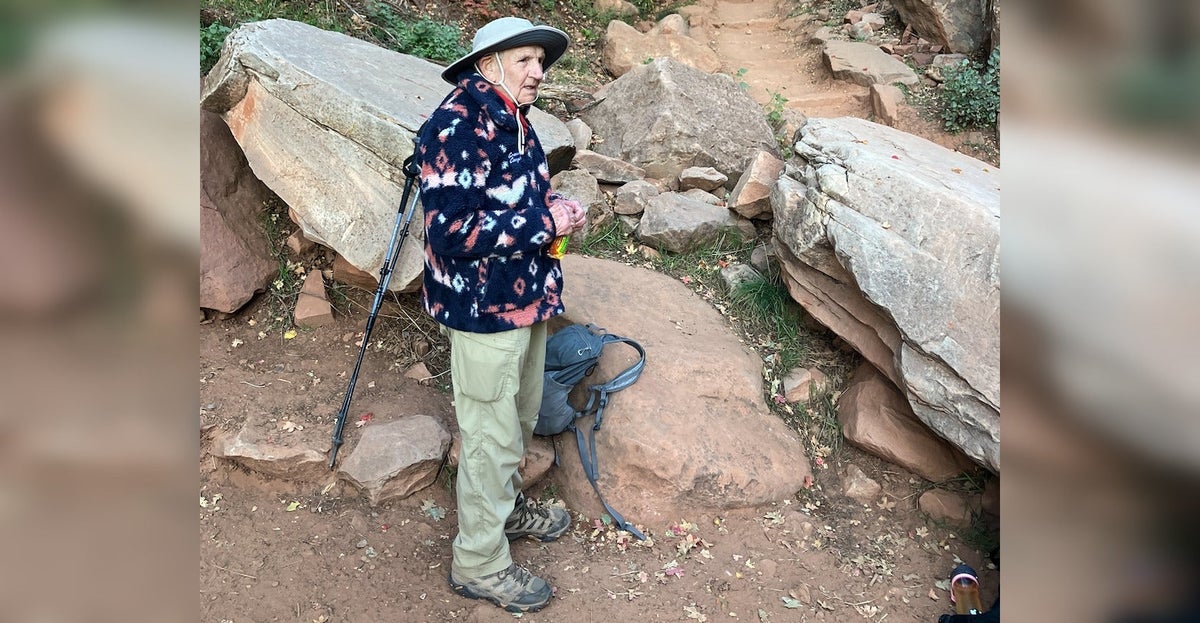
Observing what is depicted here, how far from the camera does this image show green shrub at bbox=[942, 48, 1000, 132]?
23.2 feet

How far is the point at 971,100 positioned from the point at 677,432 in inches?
196

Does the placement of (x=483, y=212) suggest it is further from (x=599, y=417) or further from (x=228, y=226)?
(x=228, y=226)

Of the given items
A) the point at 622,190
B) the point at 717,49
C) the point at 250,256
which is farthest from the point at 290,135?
the point at 717,49

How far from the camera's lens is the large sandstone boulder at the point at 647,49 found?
7.94 metres

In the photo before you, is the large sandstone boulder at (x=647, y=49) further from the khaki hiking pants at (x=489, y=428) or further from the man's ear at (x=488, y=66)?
the khaki hiking pants at (x=489, y=428)

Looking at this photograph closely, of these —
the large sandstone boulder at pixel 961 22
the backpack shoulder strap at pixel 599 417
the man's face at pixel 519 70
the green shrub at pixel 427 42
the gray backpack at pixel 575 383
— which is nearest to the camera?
the man's face at pixel 519 70

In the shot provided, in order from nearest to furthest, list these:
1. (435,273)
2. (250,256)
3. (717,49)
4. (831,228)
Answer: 1. (435,273)
2. (831,228)
3. (250,256)
4. (717,49)

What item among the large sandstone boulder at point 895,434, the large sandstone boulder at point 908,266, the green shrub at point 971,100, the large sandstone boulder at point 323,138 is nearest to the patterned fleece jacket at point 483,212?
the large sandstone boulder at point 323,138

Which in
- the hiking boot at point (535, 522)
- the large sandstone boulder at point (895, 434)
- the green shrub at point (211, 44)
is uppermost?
the green shrub at point (211, 44)

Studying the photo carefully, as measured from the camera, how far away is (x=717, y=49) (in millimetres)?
9062

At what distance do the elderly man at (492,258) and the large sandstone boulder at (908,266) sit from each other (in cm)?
159

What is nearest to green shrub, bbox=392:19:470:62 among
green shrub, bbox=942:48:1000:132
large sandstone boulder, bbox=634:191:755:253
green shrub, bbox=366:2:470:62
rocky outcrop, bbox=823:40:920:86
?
green shrub, bbox=366:2:470:62
